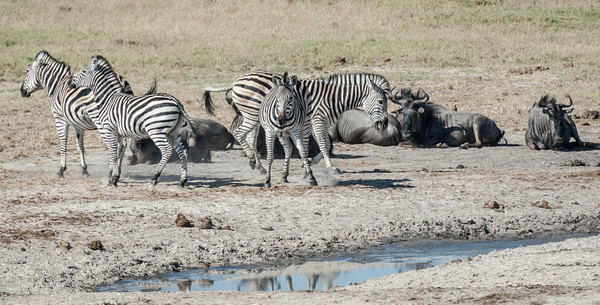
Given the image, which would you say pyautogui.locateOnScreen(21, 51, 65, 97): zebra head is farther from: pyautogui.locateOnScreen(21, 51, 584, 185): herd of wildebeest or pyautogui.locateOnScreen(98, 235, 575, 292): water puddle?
pyautogui.locateOnScreen(98, 235, 575, 292): water puddle

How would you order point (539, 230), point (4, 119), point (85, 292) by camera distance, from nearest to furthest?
1. point (85, 292)
2. point (539, 230)
3. point (4, 119)

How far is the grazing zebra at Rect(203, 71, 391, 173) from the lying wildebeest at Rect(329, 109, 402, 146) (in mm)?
2217

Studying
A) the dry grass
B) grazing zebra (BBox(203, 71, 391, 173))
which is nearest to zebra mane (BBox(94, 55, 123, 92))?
grazing zebra (BBox(203, 71, 391, 173))

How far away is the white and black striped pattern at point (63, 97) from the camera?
13680 mm

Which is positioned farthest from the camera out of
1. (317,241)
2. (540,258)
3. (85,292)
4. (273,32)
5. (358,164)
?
(273,32)

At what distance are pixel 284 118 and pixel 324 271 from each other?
3.76 m

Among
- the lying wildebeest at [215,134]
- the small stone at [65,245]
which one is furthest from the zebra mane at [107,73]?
the small stone at [65,245]

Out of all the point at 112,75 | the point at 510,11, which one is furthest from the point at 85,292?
the point at 510,11

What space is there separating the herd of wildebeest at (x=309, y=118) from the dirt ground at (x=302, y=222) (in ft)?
1.59

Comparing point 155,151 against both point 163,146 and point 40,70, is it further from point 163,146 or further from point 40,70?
point 163,146

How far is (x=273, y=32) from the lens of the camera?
31.1 m

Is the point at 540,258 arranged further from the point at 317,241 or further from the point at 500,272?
the point at 317,241

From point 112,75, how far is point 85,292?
20.1 ft

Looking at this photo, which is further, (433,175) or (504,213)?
(433,175)
